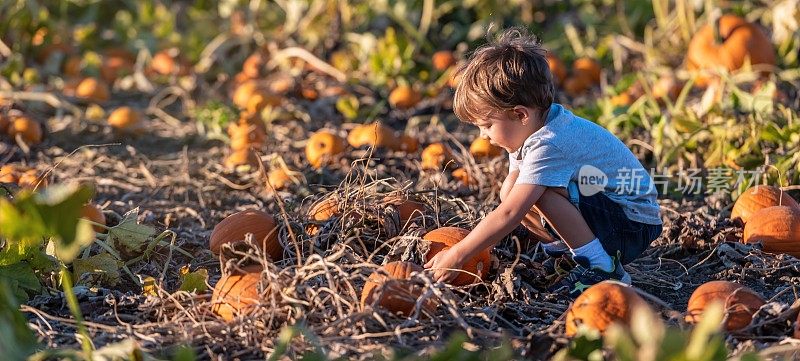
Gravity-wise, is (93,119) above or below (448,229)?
below

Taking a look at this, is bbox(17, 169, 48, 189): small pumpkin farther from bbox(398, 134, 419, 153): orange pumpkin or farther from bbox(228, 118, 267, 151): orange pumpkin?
bbox(398, 134, 419, 153): orange pumpkin

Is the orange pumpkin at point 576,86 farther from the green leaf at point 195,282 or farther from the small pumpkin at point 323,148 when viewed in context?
the green leaf at point 195,282

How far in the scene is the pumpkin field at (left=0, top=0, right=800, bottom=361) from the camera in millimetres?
2752

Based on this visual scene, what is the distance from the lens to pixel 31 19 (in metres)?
7.11

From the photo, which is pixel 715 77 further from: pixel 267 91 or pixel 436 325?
pixel 436 325

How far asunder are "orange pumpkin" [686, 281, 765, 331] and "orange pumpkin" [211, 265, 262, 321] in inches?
46.8

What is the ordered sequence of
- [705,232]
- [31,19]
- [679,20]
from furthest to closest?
[31,19] → [679,20] → [705,232]

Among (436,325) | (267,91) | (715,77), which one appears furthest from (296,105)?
(436,325)

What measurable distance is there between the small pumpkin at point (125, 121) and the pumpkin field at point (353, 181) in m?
0.01

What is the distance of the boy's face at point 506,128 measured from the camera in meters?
3.24

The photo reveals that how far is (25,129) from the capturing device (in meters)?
5.56

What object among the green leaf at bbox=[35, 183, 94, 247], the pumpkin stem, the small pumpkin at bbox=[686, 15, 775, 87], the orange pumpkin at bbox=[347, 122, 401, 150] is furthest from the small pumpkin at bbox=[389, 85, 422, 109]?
the green leaf at bbox=[35, 183, 94, 247]

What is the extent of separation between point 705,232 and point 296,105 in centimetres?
306

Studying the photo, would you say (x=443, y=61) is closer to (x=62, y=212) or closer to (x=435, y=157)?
(x=435, y=157)
